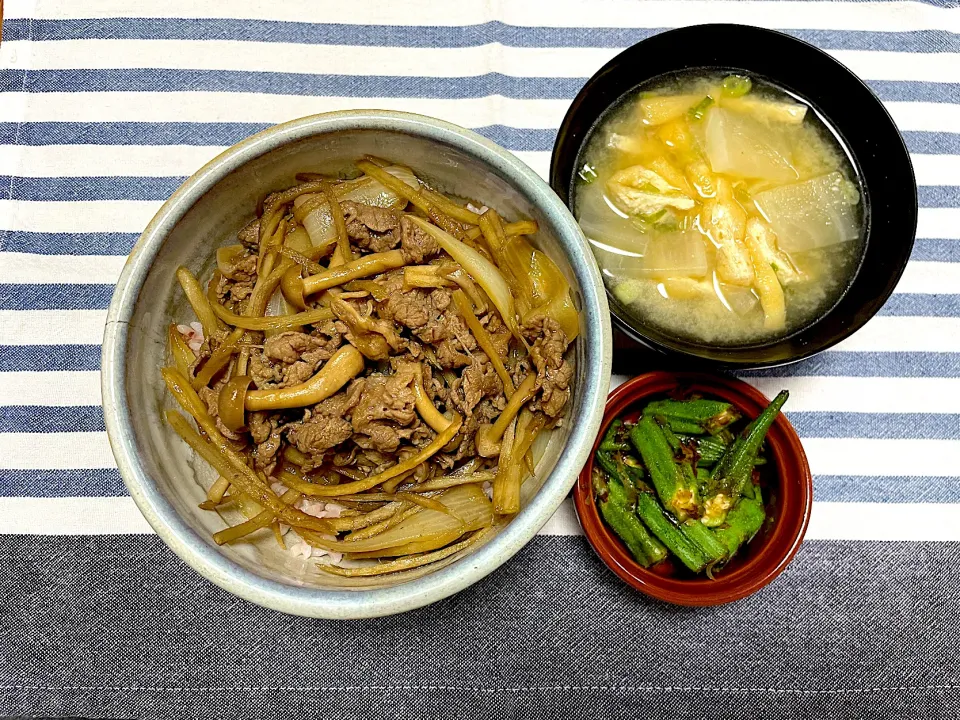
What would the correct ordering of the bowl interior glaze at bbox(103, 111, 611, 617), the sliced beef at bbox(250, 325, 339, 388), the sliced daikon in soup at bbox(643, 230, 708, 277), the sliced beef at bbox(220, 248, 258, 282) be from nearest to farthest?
1. the bowl interior glaze at bbox(103, 111, 611, 617)
2. the sliced beef at bbox(250, 325, 339, 388)
3. the sliced beef at bbox(220, 248, 258, 282)
4. the sliced daikon in soup at bbox(643, 230, 708, 277)

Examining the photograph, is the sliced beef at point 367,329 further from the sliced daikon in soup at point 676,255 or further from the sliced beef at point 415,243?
the sliced daikon in soup at point 676,255

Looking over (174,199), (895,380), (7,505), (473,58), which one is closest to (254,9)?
(473,58)

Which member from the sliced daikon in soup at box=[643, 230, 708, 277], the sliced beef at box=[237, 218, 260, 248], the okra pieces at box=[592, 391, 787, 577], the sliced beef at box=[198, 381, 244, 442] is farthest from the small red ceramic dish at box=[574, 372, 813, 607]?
the sliced beef at box=[237, 218, 260, 248]

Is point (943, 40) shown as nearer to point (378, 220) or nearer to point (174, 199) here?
point (378, 220)

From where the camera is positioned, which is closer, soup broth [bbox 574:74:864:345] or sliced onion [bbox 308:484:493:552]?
sliced onion [bbox 308:484:493:552]

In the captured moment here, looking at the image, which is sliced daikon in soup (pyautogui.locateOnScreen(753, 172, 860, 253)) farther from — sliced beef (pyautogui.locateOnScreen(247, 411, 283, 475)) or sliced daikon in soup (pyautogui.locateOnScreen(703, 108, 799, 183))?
sliced beef (pyautogui.locateOnScreen(247, 411, 283, 475))

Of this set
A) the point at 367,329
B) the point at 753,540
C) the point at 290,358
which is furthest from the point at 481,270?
the point at 753,540
